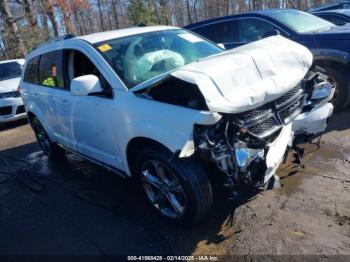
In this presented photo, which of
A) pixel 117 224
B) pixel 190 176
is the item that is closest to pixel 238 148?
pixel 190 176

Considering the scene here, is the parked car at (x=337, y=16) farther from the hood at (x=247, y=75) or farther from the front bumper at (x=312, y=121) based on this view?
the hood at (x=247, y=75)

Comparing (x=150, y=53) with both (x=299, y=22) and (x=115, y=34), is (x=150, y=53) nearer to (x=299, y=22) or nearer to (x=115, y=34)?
(x=115, y=34)

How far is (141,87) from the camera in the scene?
3.35 metres

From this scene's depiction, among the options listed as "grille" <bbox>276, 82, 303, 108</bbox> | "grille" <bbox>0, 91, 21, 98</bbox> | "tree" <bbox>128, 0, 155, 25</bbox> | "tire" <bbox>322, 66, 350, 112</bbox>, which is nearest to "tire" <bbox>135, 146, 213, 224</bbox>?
"grille" <bbox>276, 82, 303, 108</bbox>

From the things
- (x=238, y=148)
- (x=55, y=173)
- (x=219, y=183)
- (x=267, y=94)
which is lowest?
(x=55, y=173)

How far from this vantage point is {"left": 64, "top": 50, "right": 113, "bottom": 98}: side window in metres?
3.66

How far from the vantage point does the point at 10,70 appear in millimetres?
10656

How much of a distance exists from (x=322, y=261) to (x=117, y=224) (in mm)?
1958

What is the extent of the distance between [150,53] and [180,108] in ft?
4.09

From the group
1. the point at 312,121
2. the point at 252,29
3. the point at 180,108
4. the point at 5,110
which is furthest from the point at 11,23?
the point at 312,121

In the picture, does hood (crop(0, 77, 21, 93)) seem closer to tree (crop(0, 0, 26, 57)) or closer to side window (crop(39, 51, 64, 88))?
side window (crop(39, 51, 64, 88))

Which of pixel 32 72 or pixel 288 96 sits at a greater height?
pixel 32 72

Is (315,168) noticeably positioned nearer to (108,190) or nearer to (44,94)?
(108,190)

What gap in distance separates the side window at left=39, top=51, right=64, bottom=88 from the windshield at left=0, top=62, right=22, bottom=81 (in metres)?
5.87
